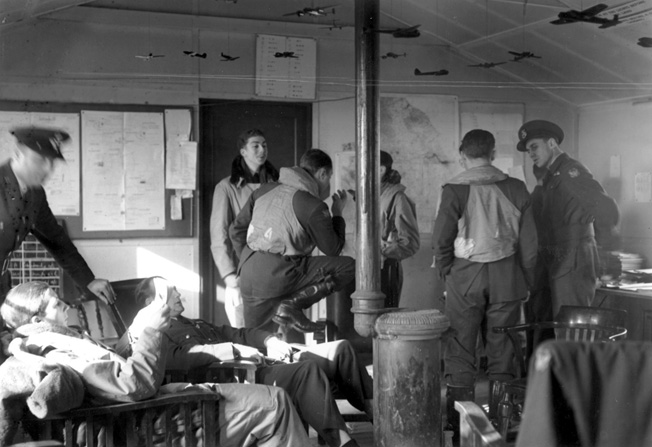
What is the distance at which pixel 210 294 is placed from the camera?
5988 mm

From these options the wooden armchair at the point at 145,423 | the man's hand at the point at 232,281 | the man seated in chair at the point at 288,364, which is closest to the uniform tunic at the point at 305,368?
the man seated in chair at the point at 288,364

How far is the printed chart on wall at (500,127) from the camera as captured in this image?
22.3 feet

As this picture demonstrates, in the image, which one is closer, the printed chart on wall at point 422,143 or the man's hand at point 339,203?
the man's hand at point 339,203

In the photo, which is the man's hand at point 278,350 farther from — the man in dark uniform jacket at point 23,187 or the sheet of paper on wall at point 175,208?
the sheet of paper on wall at point 175,208

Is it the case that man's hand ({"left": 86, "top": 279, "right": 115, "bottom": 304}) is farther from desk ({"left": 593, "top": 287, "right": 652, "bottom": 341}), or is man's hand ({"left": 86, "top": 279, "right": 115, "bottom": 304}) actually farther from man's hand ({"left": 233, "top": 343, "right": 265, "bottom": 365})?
desk ({"left": 593, "top": 287, "right": 652, "bottom": 341})

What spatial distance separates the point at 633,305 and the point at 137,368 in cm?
340

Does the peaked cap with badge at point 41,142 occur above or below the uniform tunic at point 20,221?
above

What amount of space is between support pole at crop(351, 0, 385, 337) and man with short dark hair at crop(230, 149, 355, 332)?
0.52 metres

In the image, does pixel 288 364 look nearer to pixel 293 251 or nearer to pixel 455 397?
pixel 293 251

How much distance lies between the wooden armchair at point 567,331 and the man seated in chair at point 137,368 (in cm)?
122

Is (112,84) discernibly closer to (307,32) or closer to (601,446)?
(307,32)

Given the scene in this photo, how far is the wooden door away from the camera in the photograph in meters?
5.92

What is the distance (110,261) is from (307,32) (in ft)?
7.75

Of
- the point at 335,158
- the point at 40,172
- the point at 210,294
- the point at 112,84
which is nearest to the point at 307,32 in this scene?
the point at 335,158
